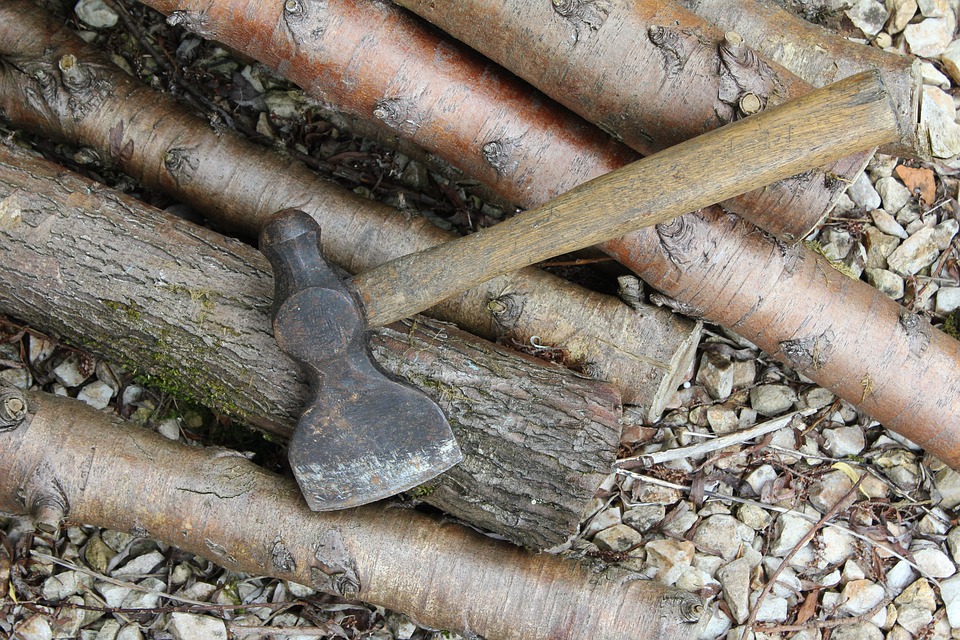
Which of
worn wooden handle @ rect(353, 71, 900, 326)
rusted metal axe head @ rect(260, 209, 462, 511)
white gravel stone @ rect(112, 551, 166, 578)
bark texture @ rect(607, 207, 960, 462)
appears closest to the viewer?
worn wooden handle @ rect(353, 71, 900, 326)

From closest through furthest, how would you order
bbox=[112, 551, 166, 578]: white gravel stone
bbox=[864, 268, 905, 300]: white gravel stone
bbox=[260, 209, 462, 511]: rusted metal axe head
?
1. bbox=[260, 209, 462, 511]: rusted metal axe head
2. bbox=[112, 551, 166, 578]: white gravel stone
3. bbox=[864, 268, 905, 300]: white gravel stone

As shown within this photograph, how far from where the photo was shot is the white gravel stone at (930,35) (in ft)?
12.0

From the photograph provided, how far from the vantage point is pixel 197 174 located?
3.16m

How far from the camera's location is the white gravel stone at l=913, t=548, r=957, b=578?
325 centimetres

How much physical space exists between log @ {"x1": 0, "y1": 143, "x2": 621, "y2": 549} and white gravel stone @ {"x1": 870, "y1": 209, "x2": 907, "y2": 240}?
5.07ft

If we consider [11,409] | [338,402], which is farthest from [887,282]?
[11,409]

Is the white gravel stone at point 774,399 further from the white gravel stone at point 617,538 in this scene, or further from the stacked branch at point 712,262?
the white gravel stone at point 617,538

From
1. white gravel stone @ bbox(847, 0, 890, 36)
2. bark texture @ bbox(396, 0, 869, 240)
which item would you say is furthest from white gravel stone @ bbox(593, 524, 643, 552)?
white gravel stone @ bbox(847, 0, 890, 36)

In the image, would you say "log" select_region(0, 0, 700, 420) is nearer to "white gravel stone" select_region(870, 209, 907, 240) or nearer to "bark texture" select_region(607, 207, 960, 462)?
"bark texture" select_region(607, 207, 960, 462)

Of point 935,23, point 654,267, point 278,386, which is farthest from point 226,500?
point 935,23

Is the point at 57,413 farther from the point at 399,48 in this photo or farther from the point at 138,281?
the point at 399,48

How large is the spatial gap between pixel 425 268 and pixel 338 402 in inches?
19.1

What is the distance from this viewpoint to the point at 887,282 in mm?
3488

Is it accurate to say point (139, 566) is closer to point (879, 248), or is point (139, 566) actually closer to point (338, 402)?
point (338, 402)
